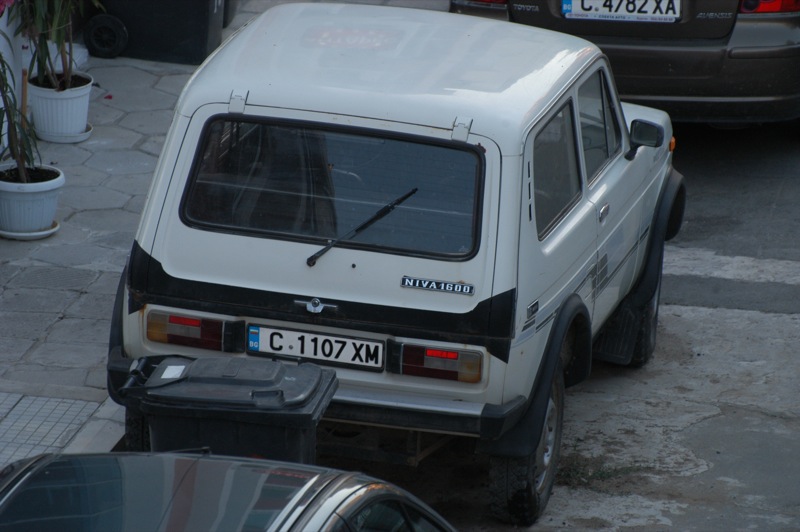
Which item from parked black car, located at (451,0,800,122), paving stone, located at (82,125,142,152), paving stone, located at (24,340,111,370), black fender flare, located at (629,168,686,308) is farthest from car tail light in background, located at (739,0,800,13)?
paving stone, located at (24,340,111,370)

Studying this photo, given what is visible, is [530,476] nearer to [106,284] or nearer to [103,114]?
[106,284]

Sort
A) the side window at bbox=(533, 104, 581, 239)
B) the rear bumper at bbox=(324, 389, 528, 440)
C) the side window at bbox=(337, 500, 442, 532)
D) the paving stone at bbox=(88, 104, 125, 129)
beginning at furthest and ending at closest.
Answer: the paving stone at bbox=(88, 104, 125, 129) < the side window at bbox=(533, 104, 581, 239) < the rear bumper at bbox=(324, 389, 528, 440) < the side window at bbox=(337, 500, 442, 532)

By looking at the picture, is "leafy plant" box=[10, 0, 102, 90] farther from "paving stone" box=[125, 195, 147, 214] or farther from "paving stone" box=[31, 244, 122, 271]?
"paving stone" box=[31, 244, 122, 271]

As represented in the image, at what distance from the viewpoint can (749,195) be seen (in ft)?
29.5

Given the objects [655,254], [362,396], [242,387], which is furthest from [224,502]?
[655,254]

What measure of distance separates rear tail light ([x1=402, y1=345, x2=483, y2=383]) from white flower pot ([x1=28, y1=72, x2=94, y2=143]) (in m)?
5.22

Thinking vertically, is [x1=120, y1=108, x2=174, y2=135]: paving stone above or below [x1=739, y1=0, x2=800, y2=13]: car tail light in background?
below

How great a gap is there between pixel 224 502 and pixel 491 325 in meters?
1.77

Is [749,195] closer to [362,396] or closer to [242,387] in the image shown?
[362,396]

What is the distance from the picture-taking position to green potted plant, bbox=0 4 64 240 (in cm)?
744

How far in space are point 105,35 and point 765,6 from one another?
554 cm

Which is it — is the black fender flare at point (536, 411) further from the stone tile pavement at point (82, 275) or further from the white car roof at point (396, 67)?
the stone tile pavement at point (82, 275)

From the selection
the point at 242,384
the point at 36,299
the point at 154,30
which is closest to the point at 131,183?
the point at 36,299

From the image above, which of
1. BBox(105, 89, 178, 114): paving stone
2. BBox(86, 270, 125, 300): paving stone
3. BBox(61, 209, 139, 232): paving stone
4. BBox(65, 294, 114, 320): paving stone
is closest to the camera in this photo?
BBox(65, 294, 114, 320): paving stone
